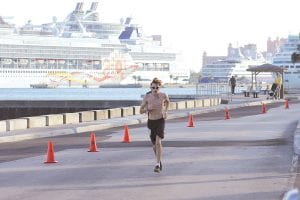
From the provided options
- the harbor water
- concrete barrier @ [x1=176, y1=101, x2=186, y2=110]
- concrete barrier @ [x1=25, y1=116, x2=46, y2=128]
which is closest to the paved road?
concrete barrier @ [x1=25, y1=116, x2=46, y2=128]

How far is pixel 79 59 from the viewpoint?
455ft

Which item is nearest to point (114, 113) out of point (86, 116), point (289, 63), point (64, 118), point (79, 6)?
point (86, 116)

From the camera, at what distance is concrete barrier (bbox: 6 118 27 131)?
24.8m

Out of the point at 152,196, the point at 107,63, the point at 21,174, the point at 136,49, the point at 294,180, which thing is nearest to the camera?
the point at 152,196

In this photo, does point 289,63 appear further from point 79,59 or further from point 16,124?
point 16,124

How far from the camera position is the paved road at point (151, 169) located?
10789 mm

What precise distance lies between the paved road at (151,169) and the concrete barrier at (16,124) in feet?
10.6

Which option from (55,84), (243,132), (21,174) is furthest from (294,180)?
(55,84)

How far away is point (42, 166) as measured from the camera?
14.3 metres

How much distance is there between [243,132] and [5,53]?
115 m

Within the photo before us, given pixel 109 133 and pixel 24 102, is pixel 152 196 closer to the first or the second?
pixel 109 133

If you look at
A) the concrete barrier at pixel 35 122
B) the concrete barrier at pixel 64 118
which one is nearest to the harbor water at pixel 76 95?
the concrete barrier at pixel 64 118

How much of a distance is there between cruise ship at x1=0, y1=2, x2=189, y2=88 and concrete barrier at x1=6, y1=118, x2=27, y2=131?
4164 inches

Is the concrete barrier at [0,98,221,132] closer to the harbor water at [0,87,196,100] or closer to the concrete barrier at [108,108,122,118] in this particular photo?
the concrete barrier at [108,108,122,118]
